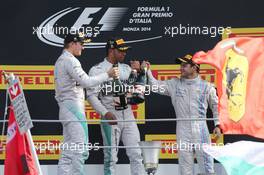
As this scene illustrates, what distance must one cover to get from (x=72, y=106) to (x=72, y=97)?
10cm

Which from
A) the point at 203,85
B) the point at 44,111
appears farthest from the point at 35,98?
the point at 203,85

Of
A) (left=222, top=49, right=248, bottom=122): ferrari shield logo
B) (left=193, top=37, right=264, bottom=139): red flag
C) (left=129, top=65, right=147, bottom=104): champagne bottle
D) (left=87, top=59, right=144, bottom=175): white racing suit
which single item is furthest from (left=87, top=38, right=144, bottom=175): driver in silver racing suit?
(left=222, top=49, right=248, bottom=122): ferrari shield logo

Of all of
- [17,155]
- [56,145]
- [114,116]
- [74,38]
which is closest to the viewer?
[17,155]

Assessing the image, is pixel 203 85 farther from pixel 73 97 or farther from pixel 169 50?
pixel 73 97

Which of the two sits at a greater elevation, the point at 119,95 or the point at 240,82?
the point at 119,95

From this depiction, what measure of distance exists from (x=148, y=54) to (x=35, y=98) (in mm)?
1421

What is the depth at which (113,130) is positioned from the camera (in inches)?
486

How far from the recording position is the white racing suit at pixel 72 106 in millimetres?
11438

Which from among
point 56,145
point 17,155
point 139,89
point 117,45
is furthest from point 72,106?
point 17,155

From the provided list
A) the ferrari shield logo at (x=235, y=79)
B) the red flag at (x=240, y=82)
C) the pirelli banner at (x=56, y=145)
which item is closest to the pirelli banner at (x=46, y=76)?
the pirelli banner at (x=56, y=145)

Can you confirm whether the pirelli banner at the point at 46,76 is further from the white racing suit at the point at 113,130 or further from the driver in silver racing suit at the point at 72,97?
the driver in silver racing suit at the point at 72,97

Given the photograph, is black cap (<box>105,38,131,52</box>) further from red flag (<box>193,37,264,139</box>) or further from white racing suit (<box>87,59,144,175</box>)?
red flag (<box>193,37,264,139</box>)

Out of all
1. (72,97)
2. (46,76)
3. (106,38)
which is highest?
(106,38)

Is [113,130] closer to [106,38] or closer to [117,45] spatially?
[117,45]
